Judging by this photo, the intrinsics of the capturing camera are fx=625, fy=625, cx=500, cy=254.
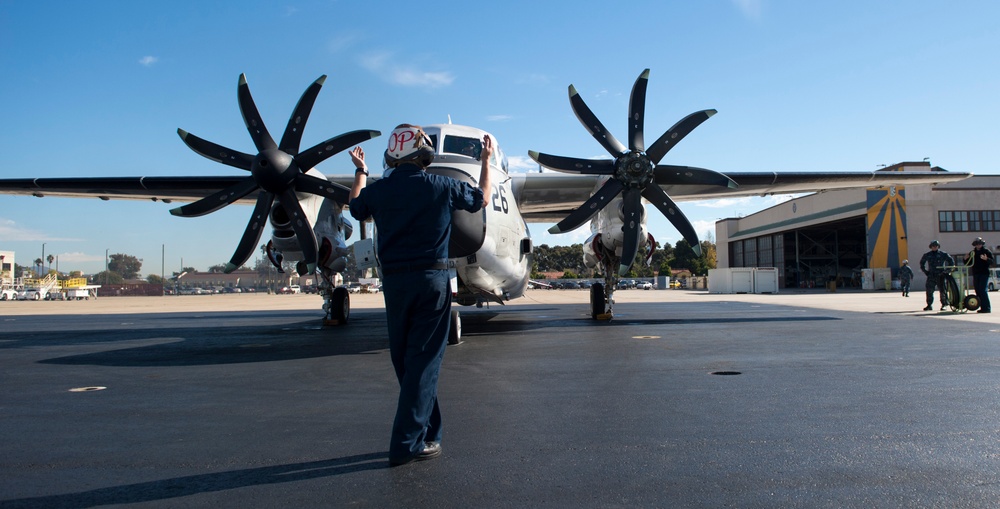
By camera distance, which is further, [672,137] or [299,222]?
[672,137]

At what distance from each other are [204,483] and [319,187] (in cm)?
1065

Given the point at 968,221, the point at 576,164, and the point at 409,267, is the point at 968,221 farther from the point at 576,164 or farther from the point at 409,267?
the point at 409,267

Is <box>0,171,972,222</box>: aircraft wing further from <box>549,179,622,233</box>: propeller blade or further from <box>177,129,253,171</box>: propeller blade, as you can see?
<box>549,179,622,233</box>: propeller blade

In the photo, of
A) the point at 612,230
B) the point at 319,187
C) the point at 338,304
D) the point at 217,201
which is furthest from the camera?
the point at 338,304

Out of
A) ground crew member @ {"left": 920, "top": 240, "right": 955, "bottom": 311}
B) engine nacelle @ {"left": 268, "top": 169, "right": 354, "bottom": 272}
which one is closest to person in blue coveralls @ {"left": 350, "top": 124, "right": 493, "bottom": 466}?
engine nacelle @ {"left": 268, "top": 169, "right": 354, "bottom": 272}

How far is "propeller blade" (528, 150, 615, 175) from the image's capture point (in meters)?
14.4

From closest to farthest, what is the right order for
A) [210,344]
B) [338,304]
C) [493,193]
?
1. [493,193]
2. [210,344]
3. [338,304]

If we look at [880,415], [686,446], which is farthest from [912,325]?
[686,446]

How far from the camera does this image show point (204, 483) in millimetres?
3564

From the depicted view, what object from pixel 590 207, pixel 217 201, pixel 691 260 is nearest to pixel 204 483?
pixel 590 207

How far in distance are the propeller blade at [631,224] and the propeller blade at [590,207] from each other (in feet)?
1.17

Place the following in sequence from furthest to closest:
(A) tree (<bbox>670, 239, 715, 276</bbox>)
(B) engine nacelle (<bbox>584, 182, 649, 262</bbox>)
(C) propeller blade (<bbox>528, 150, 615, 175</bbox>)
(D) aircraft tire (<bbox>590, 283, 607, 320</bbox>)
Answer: (A) tree (<bbox>670, 239, 715, 276</bbox>) → (D) aircraft tire (<bbox>590, 283, 607, 320</bbox>) → (B) engine nacelle (<bbox>584, 182, 649, 262</bbox>) → (C) propeller blade (<bbox>528, 150, 615, 175</bbox>)

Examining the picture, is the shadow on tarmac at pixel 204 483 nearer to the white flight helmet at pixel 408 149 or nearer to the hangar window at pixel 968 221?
the white flight helmet at pixel 408 149

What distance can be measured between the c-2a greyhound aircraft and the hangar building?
3247cm
